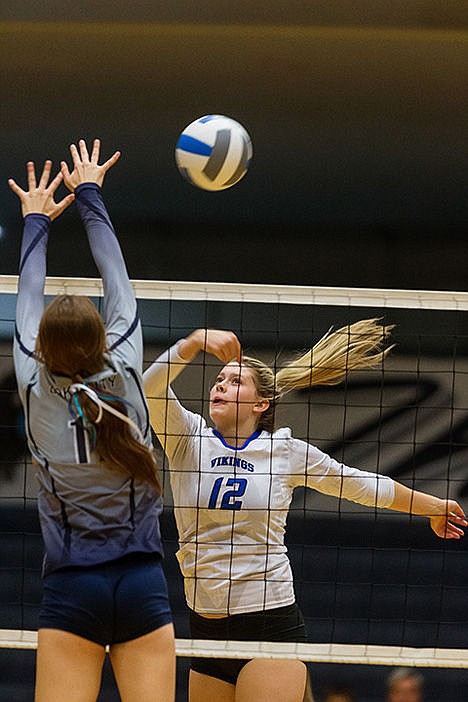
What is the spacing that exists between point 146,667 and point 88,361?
2.48 ft

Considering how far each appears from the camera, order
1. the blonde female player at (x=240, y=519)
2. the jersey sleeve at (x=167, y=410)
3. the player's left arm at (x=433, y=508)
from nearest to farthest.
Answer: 1. the jersey sleeve at (x=167, y=410)
2. the blonde female player at (x=240, y=519)
3. the player's left arm at (x=433, y=508)

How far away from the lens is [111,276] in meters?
2.71

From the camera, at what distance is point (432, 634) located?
6812mm

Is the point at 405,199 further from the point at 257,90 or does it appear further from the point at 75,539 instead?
the point at 75,539

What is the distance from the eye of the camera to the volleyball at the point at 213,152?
392cm

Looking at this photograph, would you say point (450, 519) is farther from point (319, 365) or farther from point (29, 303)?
point (29, 303)

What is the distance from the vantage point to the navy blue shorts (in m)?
2.48

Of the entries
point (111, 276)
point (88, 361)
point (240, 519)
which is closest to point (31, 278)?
point (111, 276)

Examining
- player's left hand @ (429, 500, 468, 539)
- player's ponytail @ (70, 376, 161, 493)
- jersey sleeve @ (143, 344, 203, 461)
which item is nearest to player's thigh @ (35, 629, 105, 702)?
player's ponytail @ (70, 376, 161, 493)

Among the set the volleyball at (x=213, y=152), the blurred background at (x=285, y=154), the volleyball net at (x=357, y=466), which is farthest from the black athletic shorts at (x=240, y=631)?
the blurred background at (x=285, y=154)

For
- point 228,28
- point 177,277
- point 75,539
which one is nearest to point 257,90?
point 228,28

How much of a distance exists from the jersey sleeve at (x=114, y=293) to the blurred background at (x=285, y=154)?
397 centimetres

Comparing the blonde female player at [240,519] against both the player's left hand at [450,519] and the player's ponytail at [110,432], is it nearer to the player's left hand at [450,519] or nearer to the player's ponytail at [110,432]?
the player's left hand at [450,519]

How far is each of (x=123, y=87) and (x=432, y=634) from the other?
4190mm
